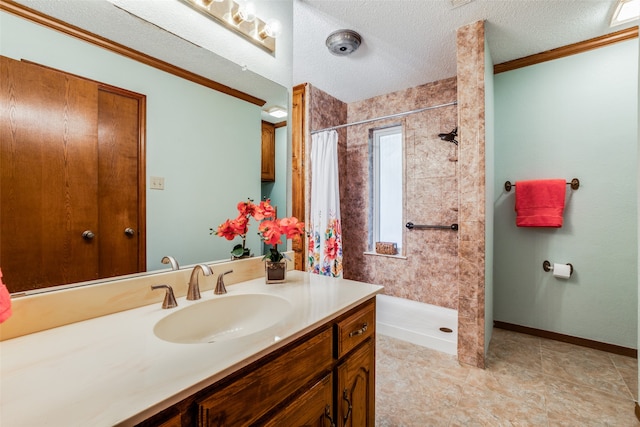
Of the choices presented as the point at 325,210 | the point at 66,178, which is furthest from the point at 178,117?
the point at 325,210

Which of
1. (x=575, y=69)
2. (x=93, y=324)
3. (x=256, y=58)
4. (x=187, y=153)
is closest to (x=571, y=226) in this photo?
(x=575, y=69)

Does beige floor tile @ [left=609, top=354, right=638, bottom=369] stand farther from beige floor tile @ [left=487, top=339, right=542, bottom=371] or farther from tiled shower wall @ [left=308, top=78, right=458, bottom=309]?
tiled shower wall @ [left=308, top=78, right=458, bottom=309]

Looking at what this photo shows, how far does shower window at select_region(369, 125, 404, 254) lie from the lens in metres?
3.15

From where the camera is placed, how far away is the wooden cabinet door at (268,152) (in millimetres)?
1490

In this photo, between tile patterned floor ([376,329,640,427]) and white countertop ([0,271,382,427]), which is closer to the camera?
→ white countertop ([0,271,382,427])

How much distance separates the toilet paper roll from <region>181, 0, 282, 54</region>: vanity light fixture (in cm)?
269

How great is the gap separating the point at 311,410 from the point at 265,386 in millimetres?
245

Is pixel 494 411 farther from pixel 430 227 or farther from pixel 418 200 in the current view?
pixel 418 200

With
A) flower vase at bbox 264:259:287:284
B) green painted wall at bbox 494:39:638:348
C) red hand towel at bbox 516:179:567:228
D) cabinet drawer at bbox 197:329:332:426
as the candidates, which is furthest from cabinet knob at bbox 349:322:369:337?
green painted wall at bbox 494:39:638:348

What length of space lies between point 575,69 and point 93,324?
3.43m

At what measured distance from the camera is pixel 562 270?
221cm

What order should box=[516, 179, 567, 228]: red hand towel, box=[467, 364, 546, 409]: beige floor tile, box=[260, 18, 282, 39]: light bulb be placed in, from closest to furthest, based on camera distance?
box=[260, 18, 282, 39]: light bulb, box=[467, 364, 546, 409]: beige floor tile, box=[516, 179, 567, 228]: red hand towel

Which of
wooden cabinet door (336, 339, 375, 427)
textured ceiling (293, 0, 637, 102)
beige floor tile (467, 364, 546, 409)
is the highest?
textured ceiling (293, 0, 637, 102)

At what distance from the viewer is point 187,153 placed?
1137 mm
